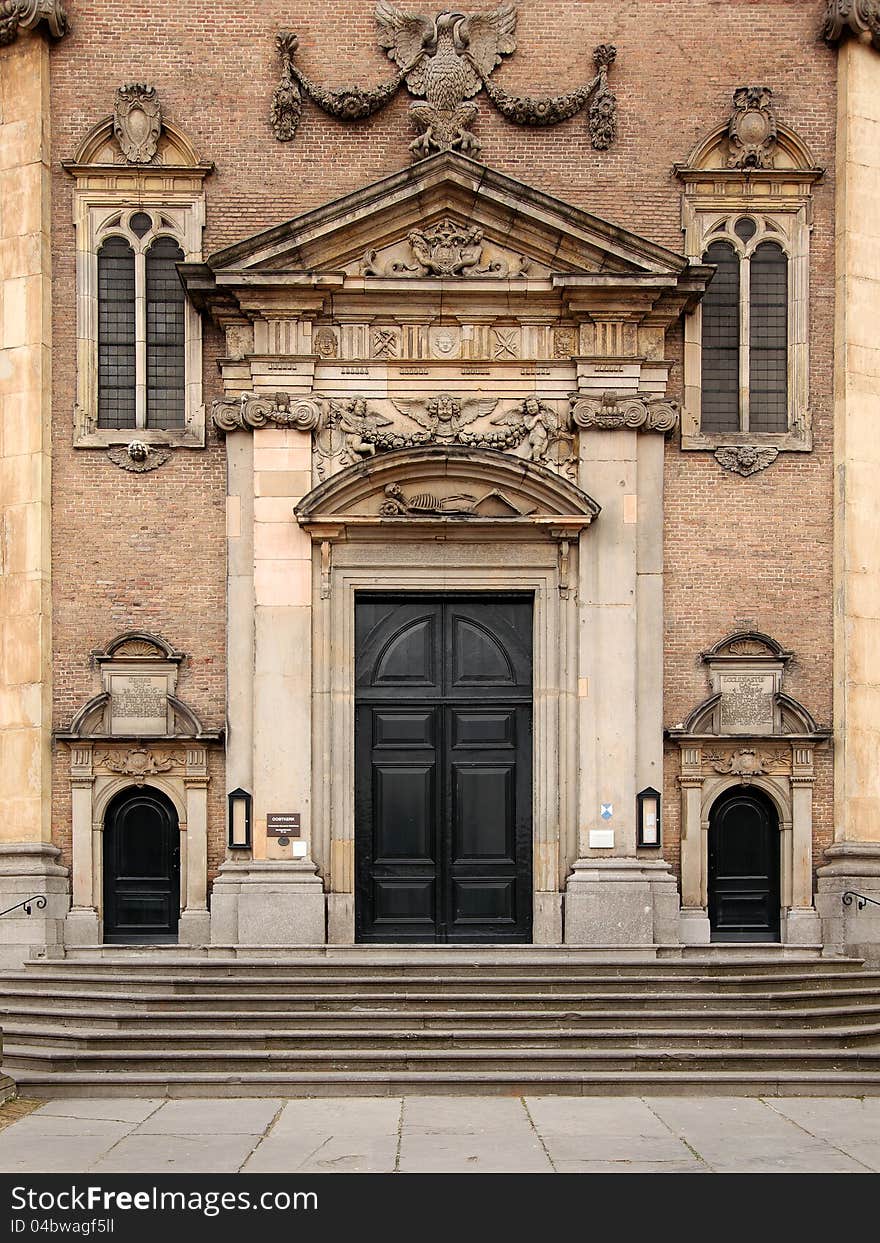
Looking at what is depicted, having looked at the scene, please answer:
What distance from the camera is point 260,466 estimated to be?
66.8ft

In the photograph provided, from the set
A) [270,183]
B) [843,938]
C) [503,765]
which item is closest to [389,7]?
[270,183]

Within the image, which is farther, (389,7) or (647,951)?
(389,7)

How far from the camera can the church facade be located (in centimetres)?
2022

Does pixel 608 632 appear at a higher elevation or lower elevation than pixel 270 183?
lower

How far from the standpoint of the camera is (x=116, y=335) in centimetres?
2094

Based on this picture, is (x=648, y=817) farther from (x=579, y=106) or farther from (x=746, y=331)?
(x=579, y=106)

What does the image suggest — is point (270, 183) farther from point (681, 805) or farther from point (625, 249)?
point (681, 805)

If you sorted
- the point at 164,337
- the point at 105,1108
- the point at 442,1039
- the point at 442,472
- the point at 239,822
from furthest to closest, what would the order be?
the point at 164,337, the point at 442,472, the point at 239,822, the point at 442,1039, the point at 105,1108

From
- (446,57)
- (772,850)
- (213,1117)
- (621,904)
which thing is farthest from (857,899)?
(446,57)

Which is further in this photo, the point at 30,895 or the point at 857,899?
the point at 857,899

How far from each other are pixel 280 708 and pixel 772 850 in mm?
6473

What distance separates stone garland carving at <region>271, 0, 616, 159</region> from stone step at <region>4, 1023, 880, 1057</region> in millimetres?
11060

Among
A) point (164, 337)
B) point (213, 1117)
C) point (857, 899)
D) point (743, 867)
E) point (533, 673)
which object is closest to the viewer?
point (213, 1117)

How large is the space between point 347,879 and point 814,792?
5948mm
